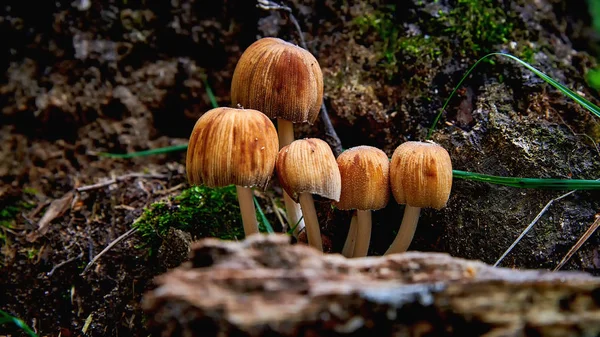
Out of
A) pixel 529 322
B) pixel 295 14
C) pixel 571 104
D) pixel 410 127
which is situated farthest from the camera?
pixel 295 14

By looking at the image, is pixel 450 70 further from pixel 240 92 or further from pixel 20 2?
pixel 20 2

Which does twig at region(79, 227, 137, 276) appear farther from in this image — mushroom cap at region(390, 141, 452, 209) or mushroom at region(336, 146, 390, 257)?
mushroom cap at region(390, 141, 452, 209)

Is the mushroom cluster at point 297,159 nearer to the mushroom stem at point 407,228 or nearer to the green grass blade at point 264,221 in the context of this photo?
the mushroom stem at point 407,228

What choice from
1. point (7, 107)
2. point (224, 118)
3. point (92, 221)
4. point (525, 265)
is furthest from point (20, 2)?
point (525, 265)

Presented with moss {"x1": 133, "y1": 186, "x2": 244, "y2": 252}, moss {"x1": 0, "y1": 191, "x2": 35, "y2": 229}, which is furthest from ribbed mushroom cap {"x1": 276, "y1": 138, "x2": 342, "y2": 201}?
moss {"x1": 0, "y1": 191, "x2": 35, "y2": 229}

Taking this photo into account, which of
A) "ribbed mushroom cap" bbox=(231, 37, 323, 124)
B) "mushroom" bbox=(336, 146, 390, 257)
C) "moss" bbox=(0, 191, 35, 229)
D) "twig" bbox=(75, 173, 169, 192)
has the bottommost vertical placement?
"moss" bbox=(0, 191, 35, 229)

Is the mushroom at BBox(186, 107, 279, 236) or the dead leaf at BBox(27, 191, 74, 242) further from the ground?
the mushroom at BBox(186, 107, 279, 236)
